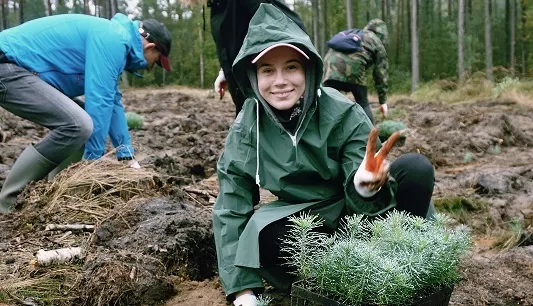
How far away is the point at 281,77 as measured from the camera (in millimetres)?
2508

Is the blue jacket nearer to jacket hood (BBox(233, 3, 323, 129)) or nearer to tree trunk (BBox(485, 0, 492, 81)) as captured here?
jacket hood (BBox(233, 3, 323, 129))

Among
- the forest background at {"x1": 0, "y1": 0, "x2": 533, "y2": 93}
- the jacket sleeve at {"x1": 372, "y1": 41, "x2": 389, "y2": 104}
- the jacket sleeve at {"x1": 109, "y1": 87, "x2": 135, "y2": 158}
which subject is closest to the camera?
the jacket sleeve at {"x1": 109, "y1": 87, "x2": 135, "y2": 158}

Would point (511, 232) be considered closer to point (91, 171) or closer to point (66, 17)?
point (91, 171)

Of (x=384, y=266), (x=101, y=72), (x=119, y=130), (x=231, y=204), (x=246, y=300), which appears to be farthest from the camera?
(x=119, y=130)

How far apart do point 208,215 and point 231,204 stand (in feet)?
3.03

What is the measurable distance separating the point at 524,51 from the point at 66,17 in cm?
3619

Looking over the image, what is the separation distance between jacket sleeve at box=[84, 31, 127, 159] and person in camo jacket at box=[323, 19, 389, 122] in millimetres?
2470

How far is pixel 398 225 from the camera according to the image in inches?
73.2

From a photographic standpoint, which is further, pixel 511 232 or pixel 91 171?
pixel 91 171

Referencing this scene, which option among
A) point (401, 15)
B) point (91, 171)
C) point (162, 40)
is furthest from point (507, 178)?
point (401, 15)

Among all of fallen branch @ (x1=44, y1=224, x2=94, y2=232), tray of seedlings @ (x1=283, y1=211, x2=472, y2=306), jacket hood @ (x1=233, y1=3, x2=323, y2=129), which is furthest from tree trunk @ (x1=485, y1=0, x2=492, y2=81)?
tray of seedlings @ (x1=283, y1=211, x2=472, y2=306)

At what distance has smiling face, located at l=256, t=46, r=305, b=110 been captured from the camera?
2504 millimetres

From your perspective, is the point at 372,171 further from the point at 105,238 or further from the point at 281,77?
the point at 105,238

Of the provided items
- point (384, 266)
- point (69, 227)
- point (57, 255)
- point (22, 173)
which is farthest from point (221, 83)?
point (384, 266)
